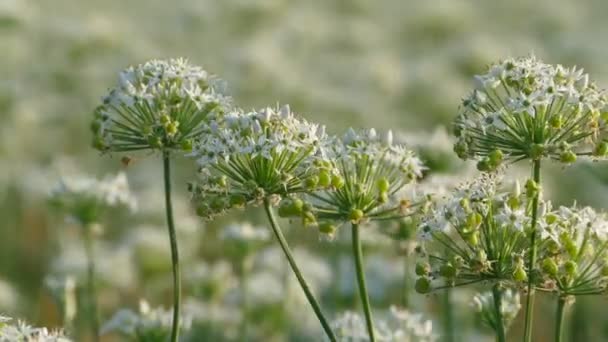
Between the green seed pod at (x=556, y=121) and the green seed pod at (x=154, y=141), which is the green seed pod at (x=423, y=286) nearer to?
the green seed pod at (x=556, y=121)

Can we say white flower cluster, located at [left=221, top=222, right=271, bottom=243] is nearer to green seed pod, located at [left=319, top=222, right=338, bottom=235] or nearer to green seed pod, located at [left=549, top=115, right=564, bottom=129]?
green seed pod, located at [left=319, top=222, right=338, bottom=235]

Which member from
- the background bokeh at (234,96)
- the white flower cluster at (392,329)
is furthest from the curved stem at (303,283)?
the background bokeh at (234,96)

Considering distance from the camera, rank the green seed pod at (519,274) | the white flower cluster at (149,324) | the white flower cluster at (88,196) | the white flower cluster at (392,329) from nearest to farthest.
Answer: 1. the green seed pod at (519,274)
2. the white flower cluster at (392,329)
3. the white flower cluster at (149,324)
4. the white flower cluster at (88,196)

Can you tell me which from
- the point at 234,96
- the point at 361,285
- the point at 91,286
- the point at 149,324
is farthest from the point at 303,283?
the point at 234,96

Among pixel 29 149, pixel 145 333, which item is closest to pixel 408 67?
pixel 29 149

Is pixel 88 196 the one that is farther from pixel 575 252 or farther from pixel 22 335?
pixel 575 252

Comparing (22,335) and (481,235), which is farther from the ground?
(481,235)
